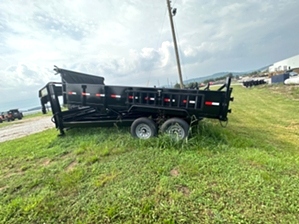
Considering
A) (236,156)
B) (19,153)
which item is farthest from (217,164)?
(19,153)

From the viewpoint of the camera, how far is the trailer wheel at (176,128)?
4.26 m

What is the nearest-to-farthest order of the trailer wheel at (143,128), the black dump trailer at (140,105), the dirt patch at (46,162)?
the dirt patch at (46,162), the black dump trailer at (140,105), the trailer wheel at (143,128)

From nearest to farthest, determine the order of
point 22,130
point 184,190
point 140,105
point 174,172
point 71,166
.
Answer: point 184,190 → point 174,172 → point 71,166 → point 140,105 → point 22,130

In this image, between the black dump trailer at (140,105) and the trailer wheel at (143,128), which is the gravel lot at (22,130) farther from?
the trailer wheel at (143,128)

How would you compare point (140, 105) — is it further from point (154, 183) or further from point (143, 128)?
point (154, 183)

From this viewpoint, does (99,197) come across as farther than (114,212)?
Yes

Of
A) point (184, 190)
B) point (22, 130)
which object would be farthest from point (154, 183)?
point (22, 130)

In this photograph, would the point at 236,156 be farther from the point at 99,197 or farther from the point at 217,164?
the point at 99,197

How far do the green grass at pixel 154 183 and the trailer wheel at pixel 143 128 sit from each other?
294 mm

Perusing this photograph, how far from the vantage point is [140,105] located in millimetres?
4609

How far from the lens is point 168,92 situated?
439 cm

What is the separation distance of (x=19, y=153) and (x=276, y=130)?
8273 millimetres

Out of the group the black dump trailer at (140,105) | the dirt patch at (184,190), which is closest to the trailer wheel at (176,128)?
the black dump trailer at (140,105)

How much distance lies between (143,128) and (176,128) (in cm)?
85
